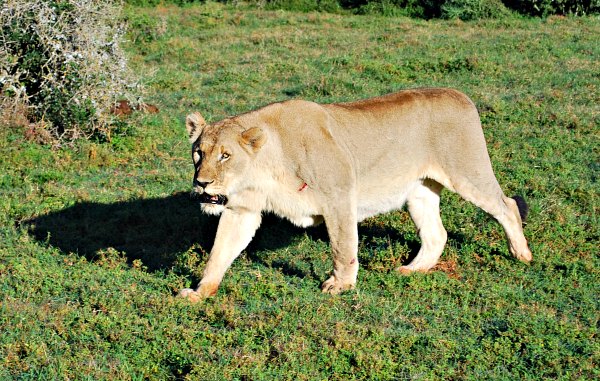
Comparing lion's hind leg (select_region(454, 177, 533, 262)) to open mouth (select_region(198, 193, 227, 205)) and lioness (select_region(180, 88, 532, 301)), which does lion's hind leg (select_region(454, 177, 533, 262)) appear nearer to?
lioness (select_region(180, 88, 532, 301))

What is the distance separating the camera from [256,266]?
757 cm

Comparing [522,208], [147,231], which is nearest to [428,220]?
[522,208]

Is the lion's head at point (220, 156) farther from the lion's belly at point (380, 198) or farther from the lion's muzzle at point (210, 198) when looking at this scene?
the lion's belly at point (380, 198)

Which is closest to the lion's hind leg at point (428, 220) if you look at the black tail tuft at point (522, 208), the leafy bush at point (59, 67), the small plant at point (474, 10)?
the black tail tuft at point (522, 208)

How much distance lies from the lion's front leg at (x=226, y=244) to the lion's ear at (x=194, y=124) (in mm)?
667

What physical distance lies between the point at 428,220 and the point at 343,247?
51.2 inches

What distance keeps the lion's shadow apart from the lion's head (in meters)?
1.45

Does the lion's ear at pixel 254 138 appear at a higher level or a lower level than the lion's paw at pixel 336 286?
higher

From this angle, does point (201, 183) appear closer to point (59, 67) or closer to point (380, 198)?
point (380, 198)

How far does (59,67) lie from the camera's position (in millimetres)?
11680

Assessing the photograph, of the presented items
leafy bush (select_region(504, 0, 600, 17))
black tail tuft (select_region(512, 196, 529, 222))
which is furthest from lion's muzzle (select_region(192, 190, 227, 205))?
leafy bush (select_region(504, 0, 600, 17))

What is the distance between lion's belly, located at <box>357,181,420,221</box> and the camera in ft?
23.6

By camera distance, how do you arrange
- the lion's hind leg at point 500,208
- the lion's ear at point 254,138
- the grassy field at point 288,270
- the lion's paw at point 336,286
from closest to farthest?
the grassy field at point 288,270
the lion's ear at point 254,138
the lion's paw at point 336,286
the lion's hind leg at point 500,208

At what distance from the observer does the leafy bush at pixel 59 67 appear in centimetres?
1143
